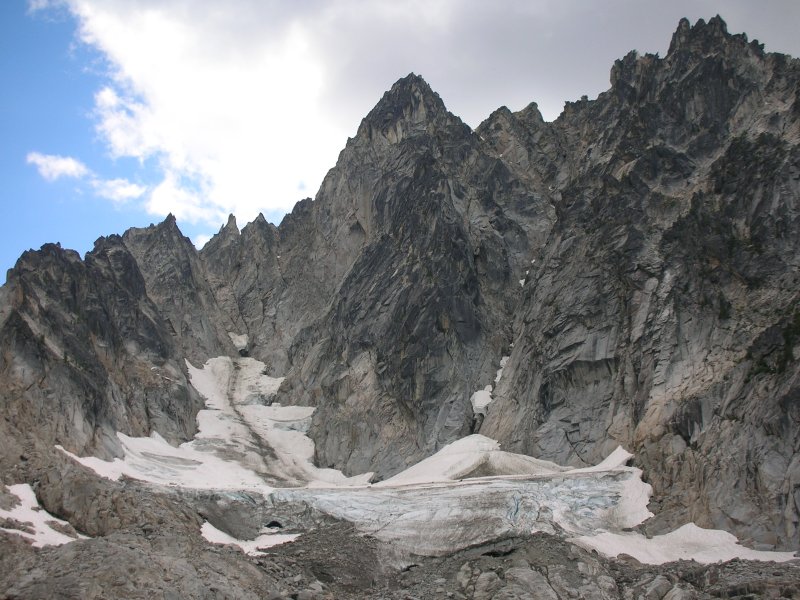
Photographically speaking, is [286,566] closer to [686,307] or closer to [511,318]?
[686,307]

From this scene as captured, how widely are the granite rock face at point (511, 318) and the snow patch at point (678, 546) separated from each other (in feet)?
2.61

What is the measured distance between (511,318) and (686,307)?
23822 millimetres

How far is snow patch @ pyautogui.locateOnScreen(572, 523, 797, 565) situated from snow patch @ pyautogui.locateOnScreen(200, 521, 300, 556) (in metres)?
11.5

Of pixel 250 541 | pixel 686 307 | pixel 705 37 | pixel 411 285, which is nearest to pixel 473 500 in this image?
pixel 250 541

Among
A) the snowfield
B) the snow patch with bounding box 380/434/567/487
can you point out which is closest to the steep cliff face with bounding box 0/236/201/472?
the snowfield

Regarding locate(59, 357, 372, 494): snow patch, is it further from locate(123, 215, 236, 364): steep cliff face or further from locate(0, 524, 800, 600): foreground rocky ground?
locate(0, 524, 800, 600): foreground rocky ground

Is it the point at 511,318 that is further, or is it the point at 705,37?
the point at 705,37

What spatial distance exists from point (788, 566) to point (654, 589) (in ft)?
14.3

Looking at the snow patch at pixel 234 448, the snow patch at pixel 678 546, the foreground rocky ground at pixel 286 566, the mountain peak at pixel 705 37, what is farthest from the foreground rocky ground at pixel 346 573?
the mountain peak at pixel 705 37

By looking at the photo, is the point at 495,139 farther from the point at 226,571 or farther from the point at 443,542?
the point at 226,571

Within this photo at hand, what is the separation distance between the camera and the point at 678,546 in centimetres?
2708

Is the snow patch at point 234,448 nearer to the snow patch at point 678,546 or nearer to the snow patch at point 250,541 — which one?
the snow patch at point 250,541

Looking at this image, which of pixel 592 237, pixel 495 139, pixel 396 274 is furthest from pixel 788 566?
pixel 495 139

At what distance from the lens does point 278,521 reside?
29531mm
